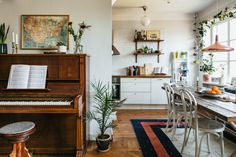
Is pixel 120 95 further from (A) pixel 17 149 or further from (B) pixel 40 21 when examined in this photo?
(A) pixel 17 149

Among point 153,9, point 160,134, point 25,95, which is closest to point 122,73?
point 153,9

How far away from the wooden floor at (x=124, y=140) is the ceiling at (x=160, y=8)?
2.68m

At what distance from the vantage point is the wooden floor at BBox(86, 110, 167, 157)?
2.49 meters

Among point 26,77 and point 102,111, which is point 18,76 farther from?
point 102,111

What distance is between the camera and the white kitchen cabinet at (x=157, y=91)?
4922 mm

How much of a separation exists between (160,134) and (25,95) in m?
→ 2.24

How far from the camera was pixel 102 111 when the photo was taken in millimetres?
2561

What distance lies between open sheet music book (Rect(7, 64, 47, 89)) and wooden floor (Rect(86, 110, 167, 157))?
116cm

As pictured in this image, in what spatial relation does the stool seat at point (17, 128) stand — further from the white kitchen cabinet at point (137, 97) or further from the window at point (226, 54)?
the window at point (226, 54)

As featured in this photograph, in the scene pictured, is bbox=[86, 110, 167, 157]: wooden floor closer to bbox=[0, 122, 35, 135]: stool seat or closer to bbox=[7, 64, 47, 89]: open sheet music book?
bbox=[0, 122, 35, 135]: stool seat

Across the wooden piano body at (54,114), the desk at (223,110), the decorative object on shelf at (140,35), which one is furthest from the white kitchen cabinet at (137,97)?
the desk at (223,110)

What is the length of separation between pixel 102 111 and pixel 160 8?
3443 mm

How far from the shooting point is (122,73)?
5441 mm

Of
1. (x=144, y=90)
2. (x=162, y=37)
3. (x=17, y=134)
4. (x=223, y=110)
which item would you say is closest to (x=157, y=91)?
(x=144, y=90)
